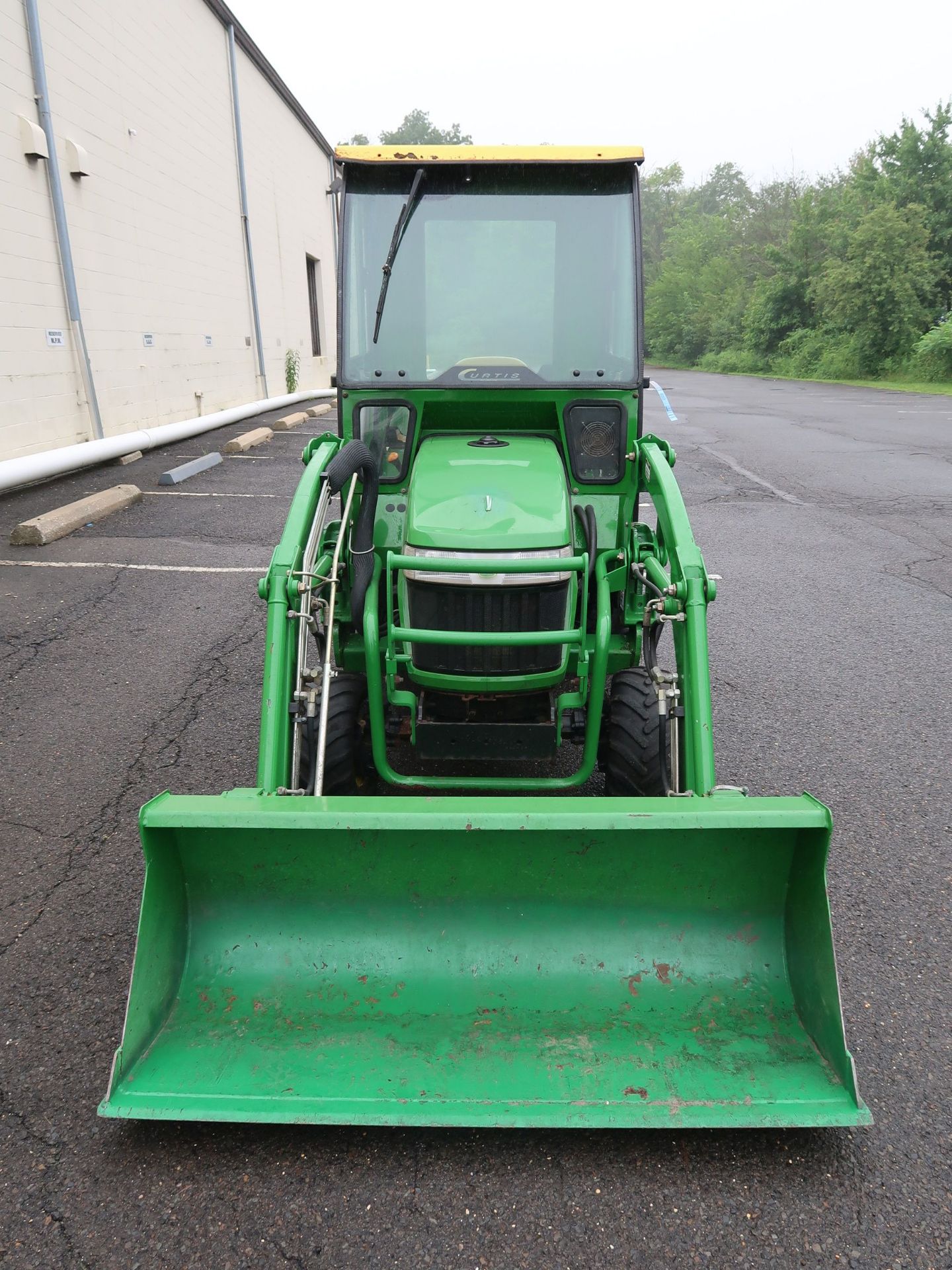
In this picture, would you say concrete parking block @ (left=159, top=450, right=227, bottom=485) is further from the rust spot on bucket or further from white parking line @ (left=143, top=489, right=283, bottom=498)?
the rust spot on bucket

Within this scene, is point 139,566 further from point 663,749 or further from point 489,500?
point 663,749

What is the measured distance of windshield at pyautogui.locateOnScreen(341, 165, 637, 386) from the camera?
3.77 metres

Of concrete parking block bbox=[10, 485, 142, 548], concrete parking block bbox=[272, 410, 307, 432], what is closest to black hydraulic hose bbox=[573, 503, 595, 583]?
concrete parking block bbox=[10, 485, 142, 548]

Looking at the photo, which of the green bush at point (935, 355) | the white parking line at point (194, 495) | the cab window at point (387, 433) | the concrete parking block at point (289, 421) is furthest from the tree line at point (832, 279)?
the cab window at point (387, 433)

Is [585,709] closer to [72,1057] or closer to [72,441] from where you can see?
[72,1057]

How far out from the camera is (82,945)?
2.88m

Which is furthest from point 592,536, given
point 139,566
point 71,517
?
point 71,517

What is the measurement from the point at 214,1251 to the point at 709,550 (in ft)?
23.3

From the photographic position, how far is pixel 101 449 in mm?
10688

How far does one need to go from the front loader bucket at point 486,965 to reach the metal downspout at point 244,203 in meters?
17.3

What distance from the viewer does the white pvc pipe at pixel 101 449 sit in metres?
9.08

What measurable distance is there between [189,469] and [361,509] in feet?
27.4

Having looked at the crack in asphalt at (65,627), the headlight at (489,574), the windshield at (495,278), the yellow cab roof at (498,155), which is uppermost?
the yellow cab roof at (498,155)

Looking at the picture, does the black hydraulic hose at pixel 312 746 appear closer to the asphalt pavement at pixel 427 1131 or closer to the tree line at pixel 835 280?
the asphalt pavement at pixel 427 1131
